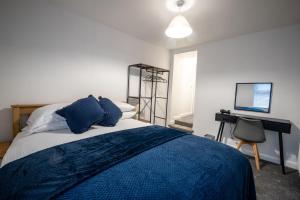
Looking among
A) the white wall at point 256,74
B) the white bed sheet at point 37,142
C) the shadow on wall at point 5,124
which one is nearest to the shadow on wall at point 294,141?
the white wall at point 256,74

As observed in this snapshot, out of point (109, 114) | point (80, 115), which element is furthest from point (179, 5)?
point (80, 115)

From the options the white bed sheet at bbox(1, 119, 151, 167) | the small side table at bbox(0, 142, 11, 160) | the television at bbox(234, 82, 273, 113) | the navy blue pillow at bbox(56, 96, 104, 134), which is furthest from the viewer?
the television at bbox(234, 82, 273, 113)

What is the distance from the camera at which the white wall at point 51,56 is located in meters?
1.71

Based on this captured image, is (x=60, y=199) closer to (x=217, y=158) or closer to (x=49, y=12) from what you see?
(x=217, y=158)

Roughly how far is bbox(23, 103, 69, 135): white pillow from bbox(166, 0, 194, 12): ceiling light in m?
1.93

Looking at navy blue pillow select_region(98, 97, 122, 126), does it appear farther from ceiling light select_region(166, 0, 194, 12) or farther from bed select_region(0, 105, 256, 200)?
ceiling light select_region(166, 0, 194, 12)

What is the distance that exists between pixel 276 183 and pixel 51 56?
3.56 metres

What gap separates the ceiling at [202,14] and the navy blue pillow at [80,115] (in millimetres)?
1401

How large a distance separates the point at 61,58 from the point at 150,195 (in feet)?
7.19

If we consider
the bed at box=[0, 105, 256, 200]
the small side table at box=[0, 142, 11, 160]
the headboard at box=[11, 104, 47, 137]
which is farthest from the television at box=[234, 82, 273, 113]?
the small side table at box=[0, 142, 11, 160]

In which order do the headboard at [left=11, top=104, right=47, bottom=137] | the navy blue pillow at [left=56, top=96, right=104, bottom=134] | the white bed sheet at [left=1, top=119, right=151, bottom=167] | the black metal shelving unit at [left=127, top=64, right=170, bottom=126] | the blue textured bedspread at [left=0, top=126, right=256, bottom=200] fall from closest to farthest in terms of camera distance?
1. the blue textured bedspread at [left=0, top=126, right=256, bottom=200]
2. the white bed sheet at [left=1, top=119, right=151, bottom=167]
3. the navy blue pillow at [left=56, top=96, right=104, bottom=134]
4. the headboard at [left=11, top=104, right=47, bottom=137]
5. the black metal shelving unit at [left=127, top=64, right=170, bottom=126]

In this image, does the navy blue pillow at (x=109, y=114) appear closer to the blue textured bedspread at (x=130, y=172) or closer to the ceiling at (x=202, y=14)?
the blue textured bedspread at (x=130, y=172)

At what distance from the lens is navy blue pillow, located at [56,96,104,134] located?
62.3 inches

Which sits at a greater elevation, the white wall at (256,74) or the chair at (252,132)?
the white wall at (256,74)
